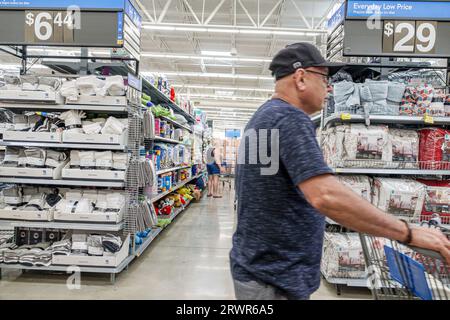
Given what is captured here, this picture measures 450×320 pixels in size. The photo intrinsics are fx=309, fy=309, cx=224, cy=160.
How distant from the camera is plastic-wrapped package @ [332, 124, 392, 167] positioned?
123 inches

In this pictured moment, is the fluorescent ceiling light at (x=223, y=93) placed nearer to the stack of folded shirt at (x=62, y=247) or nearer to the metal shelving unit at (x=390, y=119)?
the metal shelving unit at (x=390, y=119)

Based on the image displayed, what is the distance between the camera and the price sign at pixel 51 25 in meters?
3.42

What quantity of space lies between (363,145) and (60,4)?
11.9 ft

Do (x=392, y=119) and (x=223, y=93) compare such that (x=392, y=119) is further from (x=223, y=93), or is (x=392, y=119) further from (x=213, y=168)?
(x=223, y=93)

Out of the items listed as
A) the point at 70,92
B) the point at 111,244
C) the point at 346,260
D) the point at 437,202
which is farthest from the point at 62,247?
the point at 437,202

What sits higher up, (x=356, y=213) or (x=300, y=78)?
(x=300, y=78)

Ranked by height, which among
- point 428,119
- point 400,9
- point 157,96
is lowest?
point 428,119

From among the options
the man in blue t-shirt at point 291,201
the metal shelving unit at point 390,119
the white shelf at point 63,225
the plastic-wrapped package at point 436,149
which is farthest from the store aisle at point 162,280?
the man in blue t-shirt at point 291,201

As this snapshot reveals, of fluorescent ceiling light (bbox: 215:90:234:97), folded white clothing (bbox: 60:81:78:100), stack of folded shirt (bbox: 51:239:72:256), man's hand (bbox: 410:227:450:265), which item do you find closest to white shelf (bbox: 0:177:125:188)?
stack of folded shirt (bbox: 51:239:72:256)

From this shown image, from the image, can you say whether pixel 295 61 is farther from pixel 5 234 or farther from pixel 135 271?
pixel 5 234

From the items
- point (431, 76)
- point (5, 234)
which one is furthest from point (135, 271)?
point (431, 76)

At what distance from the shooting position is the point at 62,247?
11.0 feet

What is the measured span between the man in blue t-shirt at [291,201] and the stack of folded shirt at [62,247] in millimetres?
2779

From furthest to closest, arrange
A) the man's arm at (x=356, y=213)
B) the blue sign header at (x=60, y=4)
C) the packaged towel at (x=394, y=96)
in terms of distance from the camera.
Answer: the blue sign header at (x=60, y=4) → the packaged towel at (x=394, y=96) → the man's arm at (x=356, y=213)
